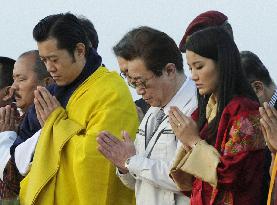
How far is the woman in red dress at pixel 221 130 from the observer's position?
4.32 m

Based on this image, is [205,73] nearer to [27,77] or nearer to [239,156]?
[239,156]

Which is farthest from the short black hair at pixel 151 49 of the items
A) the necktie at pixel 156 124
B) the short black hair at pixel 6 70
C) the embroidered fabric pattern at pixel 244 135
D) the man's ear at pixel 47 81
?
the short black hair at pixel 6 70

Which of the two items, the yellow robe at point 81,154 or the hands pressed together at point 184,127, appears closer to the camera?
the hands pressed together at point 184,127

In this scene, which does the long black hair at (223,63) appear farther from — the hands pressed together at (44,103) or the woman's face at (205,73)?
the hands pressed together at (44,103)

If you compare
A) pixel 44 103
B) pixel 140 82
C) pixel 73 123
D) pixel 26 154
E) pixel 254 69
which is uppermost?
pixel 140 82

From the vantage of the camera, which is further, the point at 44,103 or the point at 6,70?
the point at 6,70

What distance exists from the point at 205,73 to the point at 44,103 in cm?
145

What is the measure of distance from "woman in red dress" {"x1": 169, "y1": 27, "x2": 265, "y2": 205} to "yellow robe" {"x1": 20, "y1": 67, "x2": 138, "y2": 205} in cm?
84

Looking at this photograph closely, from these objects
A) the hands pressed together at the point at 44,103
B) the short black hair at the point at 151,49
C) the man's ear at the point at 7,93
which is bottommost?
the man's ear at the point at 7,93

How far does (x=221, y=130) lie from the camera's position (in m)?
4.41

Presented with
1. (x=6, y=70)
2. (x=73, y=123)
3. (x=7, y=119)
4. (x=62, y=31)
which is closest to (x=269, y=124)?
(x=73, y=123)

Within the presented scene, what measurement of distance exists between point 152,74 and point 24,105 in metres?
1.45

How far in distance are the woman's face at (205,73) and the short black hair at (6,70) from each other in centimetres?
231

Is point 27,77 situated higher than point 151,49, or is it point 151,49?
point 151,49
